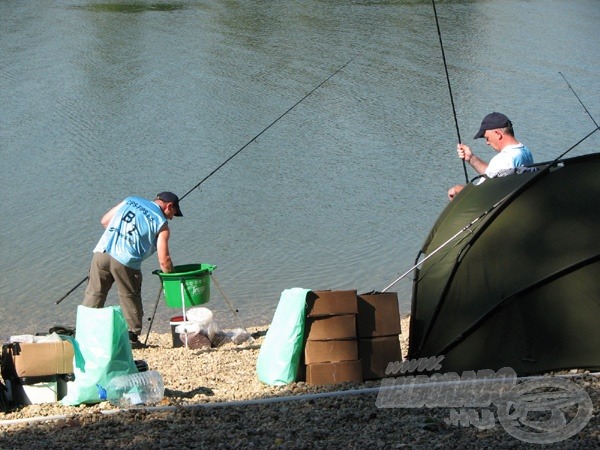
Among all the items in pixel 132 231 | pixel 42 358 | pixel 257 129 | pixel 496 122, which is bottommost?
pixel 42 358

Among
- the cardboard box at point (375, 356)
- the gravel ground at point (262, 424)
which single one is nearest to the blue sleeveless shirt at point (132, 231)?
the gravel ground at point (262, 424)

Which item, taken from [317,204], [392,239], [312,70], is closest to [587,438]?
[392,239]

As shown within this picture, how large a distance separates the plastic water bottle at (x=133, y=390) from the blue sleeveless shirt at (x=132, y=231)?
89.4 inches

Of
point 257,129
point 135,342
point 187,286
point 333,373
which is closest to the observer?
point 333,373

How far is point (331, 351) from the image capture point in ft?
23.0

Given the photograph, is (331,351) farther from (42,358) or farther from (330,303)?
(42,358)

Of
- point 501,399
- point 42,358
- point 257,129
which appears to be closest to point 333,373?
point 501,399

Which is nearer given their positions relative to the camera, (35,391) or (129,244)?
(35,391)

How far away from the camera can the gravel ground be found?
5680 mm

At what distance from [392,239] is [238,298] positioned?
2672mm

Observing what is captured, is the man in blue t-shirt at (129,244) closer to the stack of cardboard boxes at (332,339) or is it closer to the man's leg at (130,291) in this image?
the man's leg at (130,291)

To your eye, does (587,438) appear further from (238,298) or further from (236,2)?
(236,2)

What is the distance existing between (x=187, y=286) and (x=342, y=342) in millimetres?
2087

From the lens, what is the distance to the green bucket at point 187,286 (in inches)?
341
